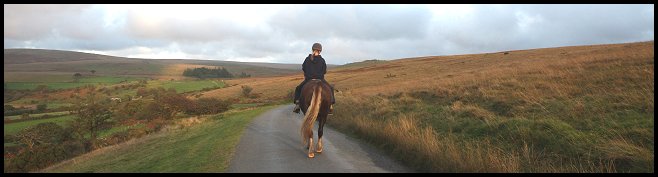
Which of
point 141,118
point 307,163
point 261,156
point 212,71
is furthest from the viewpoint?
point 212,71

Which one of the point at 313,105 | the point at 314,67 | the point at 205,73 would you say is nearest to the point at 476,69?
the point at 314,67

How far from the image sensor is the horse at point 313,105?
33.8 ft

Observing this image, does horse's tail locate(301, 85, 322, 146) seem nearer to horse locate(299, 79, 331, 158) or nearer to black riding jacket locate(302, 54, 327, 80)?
horse locate(299, 79, 331, 158)

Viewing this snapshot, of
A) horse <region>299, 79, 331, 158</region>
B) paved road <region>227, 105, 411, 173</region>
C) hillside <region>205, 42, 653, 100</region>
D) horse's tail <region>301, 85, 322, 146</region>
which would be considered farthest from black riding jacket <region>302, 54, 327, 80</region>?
hillside <region>205, 42, 653, 100</region>

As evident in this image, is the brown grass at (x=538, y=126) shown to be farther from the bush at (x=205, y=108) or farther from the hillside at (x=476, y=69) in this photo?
the bush at (x=205, y=108)

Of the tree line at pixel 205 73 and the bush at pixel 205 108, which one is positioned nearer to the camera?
the bush at pixel 205 108

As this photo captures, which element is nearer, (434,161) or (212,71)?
(434,161)

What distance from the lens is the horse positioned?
1029 centimetres

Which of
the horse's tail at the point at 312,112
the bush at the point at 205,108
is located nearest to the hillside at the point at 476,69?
the bush at the point at 205,108

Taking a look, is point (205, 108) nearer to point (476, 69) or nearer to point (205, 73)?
point (476, 69)

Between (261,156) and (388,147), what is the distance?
3574mm

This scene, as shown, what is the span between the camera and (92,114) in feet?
143

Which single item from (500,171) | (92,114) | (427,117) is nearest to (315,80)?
(500,171)
